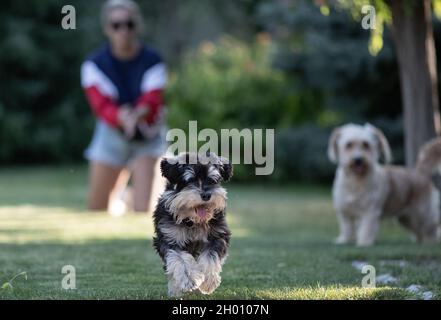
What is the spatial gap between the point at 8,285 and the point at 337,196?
545 cm

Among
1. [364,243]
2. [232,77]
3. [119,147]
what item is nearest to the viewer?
[364,243]

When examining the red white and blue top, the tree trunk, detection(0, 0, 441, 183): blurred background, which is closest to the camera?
the tree trunk

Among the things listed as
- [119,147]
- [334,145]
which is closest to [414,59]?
[334,145]

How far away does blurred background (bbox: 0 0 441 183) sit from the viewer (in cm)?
1864

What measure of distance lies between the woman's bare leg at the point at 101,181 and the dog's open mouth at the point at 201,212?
321 inches

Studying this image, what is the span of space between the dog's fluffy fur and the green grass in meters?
0.38

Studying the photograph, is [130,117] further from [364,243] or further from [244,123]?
[244,123]

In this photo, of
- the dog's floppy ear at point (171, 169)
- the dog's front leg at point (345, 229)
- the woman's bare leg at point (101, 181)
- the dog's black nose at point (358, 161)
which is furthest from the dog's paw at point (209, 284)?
the woman's bare leg at point (101, 181)

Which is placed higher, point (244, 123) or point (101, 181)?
point (244, 123)

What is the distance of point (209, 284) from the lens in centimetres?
589

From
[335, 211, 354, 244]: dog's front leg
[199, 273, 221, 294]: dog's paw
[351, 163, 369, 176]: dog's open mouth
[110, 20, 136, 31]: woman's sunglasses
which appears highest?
[110, 20, 136, 31]: woman's sunglasses

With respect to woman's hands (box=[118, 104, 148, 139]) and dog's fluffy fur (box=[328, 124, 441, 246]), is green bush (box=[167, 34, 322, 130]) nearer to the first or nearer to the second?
woman's hands (box=[118, 104, 148, 139])

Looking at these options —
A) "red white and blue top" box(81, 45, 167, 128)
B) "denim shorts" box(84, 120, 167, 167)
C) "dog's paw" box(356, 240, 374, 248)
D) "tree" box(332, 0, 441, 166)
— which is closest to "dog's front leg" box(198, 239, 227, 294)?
"dog's paw" box(356, 240, 374, 248)

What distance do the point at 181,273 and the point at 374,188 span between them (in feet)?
17.4
